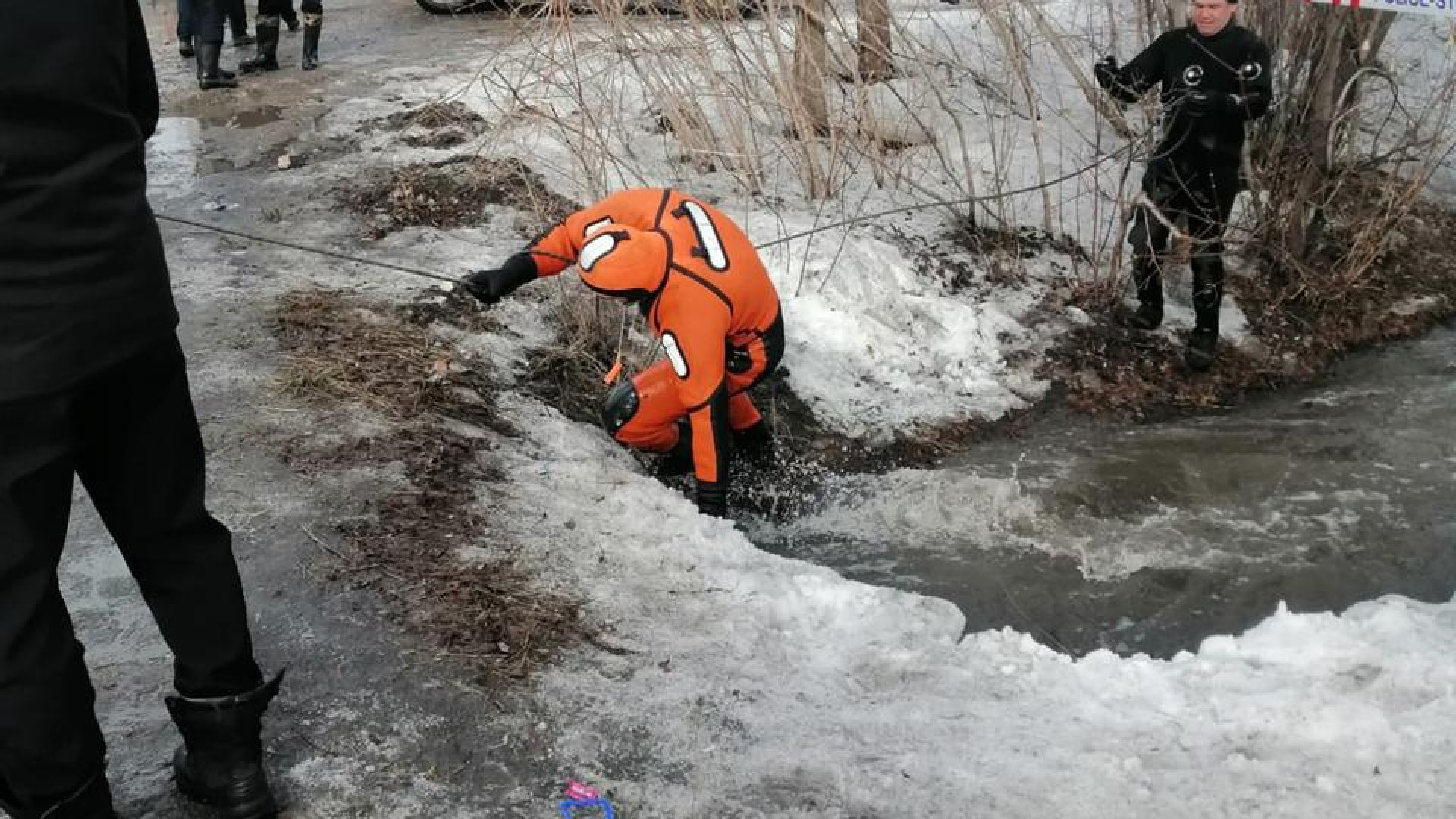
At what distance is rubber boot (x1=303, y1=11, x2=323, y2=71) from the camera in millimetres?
9398

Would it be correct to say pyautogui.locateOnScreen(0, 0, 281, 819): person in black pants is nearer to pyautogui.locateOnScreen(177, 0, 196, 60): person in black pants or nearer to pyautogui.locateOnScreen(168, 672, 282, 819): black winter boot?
pyautogui.locateOnScreen(168, 672, 282, 819): black winter boot

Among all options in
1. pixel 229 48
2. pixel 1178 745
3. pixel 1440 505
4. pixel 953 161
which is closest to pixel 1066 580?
pixel 1178 745

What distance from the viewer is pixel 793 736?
3104 mm

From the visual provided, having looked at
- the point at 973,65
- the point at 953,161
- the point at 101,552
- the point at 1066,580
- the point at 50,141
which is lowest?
the point at 1066,580

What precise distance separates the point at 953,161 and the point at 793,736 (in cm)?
479

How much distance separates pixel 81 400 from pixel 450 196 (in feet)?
15.7

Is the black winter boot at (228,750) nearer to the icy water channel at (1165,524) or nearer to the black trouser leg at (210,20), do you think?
the icy water channel at (1165,524)

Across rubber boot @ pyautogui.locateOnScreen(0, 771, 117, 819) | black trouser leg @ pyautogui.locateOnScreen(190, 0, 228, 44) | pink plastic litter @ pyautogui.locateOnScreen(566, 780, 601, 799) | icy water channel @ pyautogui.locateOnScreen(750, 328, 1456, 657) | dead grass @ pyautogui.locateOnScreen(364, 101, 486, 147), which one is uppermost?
black trouser leg @ pyautogui.locateOnScreen(190, 0, 228, 44)

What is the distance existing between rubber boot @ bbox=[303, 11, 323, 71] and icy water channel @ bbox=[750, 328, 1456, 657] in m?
6.66

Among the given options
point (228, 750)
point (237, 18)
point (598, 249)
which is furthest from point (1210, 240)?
point (237, 18)

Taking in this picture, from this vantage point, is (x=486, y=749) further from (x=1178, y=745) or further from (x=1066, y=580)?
(x=1066, y=580)

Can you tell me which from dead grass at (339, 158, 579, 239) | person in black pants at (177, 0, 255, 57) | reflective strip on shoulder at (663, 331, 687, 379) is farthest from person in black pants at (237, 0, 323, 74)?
reflective strip on shoulder at (663, 331, 687, 379)

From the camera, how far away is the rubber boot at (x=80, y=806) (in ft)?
7.16

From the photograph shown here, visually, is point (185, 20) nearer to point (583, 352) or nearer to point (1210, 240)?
point (583, 352)
